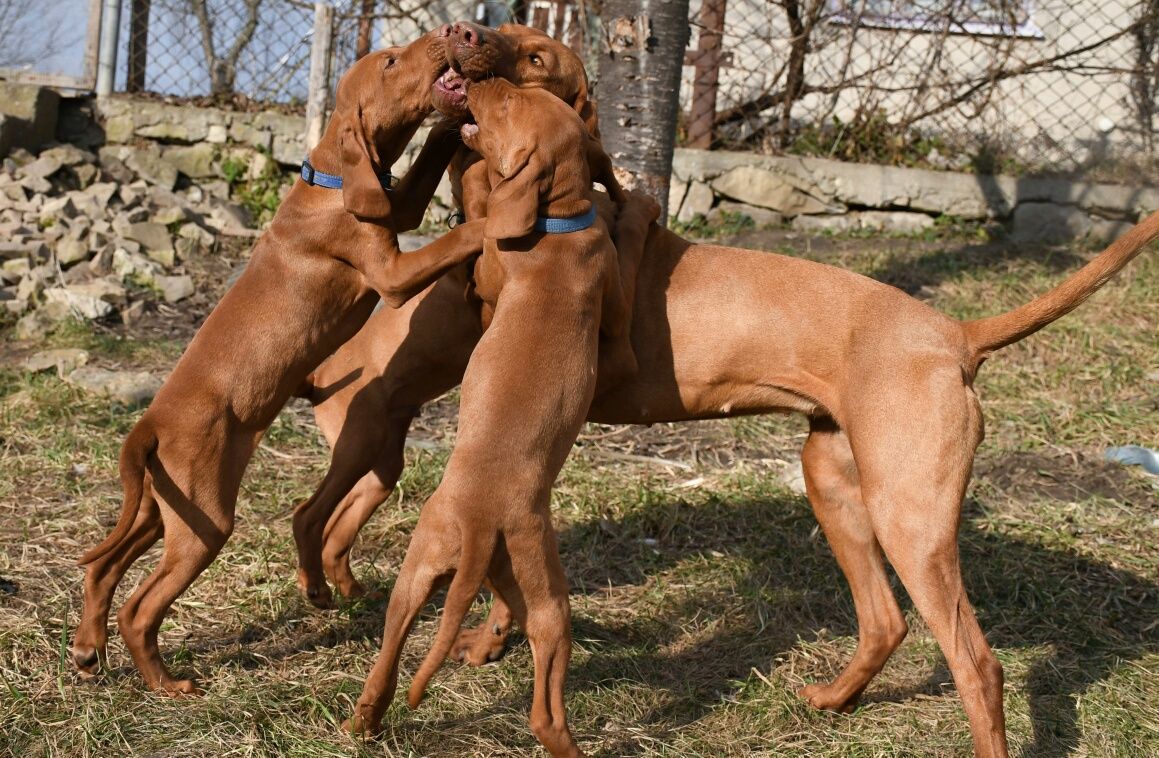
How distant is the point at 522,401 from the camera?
145 inches

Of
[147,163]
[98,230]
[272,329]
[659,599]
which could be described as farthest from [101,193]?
[659,599]

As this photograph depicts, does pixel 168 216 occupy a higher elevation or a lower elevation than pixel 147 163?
lower

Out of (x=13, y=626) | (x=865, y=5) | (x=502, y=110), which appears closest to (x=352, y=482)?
(x=13, y=626)

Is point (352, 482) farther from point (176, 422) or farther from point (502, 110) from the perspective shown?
point (502, 110)

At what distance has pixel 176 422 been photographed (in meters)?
4.13

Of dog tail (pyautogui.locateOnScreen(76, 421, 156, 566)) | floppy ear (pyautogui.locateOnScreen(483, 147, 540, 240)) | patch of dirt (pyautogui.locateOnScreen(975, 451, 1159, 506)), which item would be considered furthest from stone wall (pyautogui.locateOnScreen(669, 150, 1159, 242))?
dog tail (pyautogui.locateOnScreen(76, 421, 156, 566))

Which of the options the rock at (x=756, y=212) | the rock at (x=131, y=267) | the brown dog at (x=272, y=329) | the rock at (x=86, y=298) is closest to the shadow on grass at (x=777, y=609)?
the brown dog at (x=272, y=329)

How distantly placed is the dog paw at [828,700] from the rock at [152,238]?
613 cm

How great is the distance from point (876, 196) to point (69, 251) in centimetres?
616

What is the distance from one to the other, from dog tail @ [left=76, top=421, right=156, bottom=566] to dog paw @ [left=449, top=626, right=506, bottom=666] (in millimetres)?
1279

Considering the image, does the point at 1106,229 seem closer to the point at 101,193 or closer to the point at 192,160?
the point at 192,160

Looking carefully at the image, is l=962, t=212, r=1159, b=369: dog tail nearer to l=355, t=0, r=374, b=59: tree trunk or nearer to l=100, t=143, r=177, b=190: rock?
l=355, t=0, r=374, b=59: tree trunk

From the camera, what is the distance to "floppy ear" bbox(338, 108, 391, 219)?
165 inches

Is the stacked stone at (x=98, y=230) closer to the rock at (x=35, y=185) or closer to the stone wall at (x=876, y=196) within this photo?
the rock at (x=35, y=185)
